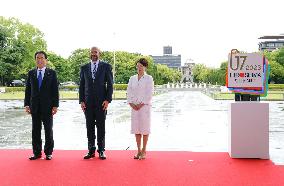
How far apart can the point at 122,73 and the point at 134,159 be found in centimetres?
8736

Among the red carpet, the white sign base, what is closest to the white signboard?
the white sign base

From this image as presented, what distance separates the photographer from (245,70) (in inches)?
Result: 307

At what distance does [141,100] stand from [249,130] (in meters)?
1.90

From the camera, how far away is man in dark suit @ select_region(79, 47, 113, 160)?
24.9 ft

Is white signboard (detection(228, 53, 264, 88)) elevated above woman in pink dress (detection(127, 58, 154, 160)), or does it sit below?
above

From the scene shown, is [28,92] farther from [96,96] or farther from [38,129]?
[96,96]

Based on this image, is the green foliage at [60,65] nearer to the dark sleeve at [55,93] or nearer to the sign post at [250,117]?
the dark sleeve at [55,93]

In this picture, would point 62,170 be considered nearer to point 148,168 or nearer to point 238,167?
point 148,168

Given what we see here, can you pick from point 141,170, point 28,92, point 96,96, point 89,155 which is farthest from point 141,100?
point 28,92

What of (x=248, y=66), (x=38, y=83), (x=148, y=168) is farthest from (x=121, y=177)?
(x=248, y=66)

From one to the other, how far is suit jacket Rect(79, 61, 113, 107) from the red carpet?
1.01 m

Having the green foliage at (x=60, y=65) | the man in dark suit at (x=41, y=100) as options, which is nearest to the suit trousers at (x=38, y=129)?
the man in dark suit at (x=41, y=100)

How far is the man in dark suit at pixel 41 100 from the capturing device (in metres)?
7.65

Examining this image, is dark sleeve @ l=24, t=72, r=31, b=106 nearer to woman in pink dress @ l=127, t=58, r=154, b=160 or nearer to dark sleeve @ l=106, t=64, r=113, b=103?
dark sleeve @ l=106, t=64, r=113, b=103
